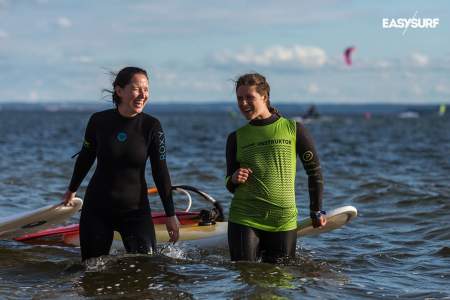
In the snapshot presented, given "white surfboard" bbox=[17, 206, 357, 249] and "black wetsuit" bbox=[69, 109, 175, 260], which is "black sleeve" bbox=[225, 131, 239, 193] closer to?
"black wetsuit" bbox=[69, 109, 175, 260]

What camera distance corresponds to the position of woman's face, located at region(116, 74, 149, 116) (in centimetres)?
603

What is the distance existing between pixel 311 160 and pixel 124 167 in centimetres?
152

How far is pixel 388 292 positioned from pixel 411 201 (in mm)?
7795

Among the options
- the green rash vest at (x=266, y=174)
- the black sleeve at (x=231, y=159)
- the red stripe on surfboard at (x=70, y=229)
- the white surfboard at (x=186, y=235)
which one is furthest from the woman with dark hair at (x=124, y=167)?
the red stripe on surfboard at (x=70, y=229)

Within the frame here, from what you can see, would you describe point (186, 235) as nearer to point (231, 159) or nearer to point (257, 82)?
point (231, 159)

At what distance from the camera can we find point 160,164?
6.25 m

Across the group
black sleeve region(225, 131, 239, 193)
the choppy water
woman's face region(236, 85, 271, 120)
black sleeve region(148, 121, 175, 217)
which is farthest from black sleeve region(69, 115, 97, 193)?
woman's face region(236, 85, 271, 120)

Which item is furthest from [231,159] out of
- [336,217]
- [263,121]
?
[336,217]

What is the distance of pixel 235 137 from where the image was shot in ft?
20.3

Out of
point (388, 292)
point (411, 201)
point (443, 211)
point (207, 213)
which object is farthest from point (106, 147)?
point (411, 201)

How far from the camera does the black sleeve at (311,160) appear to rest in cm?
618

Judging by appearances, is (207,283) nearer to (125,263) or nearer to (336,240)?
(125,263)

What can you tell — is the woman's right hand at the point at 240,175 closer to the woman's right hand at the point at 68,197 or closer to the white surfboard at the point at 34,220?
the woman's right hand at the point at 68,197

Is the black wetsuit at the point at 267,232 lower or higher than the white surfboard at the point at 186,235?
higher
